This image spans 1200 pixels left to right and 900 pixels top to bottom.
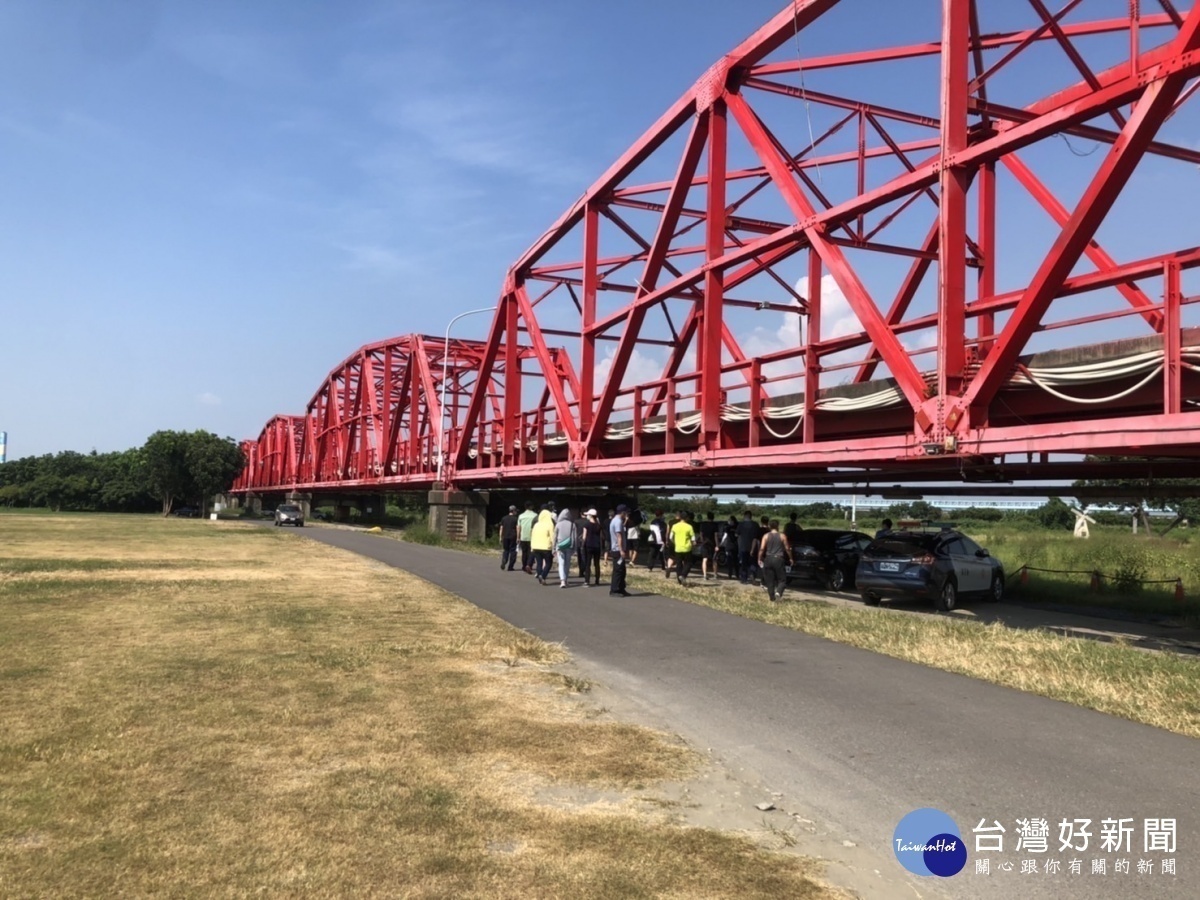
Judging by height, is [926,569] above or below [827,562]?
above

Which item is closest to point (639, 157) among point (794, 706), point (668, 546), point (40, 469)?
point (668, 546)

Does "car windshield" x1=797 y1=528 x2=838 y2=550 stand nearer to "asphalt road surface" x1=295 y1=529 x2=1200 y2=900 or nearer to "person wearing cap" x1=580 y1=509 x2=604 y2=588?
"person wearing cap" x1=580 y1=509 x2=604 y2=588

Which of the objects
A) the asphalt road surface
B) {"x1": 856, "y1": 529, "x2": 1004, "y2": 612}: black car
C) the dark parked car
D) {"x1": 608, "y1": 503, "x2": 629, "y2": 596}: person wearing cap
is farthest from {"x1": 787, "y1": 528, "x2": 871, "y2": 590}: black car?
the dark parked car

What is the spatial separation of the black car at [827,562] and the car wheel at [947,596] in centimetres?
401

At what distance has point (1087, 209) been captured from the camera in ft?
33.2

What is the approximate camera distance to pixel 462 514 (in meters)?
37.6

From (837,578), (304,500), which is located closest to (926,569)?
(837,578)

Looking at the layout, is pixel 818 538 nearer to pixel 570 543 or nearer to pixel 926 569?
pixel 926 569

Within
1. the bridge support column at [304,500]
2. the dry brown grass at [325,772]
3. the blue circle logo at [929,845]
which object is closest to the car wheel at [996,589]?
the dry brown grass at [325,772]

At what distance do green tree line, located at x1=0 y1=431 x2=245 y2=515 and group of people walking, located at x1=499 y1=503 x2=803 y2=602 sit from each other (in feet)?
262

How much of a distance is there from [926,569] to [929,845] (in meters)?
12.5

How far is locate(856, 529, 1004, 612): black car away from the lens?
16.5 meters

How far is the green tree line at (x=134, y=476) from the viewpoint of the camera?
94.9 m

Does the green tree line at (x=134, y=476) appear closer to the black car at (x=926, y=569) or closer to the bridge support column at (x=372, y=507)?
the bridge support column at (x=372, y=507)
